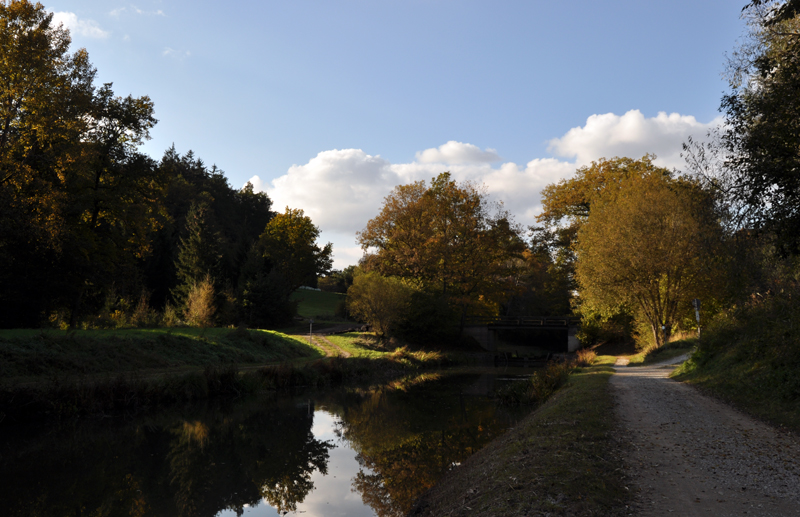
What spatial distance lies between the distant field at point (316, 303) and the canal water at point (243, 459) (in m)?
38.9

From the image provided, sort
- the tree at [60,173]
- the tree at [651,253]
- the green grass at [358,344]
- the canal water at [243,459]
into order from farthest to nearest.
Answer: the green grass at [358,344]
the tree at [651,253]
the tree at [60,173]
the canal water at [243,459]

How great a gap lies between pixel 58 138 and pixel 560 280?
39902 millimetres

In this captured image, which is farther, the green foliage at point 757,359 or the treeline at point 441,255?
the treeline at point 441,255

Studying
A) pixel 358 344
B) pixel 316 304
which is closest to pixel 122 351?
pixel 358 344

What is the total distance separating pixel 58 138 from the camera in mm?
21719

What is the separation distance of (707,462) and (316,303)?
65.1 m

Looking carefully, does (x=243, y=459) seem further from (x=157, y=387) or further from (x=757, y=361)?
(x=757, y=361)

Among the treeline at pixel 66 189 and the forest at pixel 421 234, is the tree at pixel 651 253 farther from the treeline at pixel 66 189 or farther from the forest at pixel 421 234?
the treeline at pixel 66 189

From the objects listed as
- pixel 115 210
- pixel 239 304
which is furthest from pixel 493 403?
pixel 239 304

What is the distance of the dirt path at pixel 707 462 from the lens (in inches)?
208

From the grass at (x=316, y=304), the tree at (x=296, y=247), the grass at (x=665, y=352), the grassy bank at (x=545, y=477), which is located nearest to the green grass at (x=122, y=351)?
the grassy bank at (x=545, y=477)

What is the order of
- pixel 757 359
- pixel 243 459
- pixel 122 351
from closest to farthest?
pixel 243 459 < pixel 757 359 < pixel 122 351

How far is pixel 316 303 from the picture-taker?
7000 centimetres

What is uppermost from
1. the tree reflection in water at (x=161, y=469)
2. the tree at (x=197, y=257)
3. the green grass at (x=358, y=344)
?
the tree at (x=197, y=257)
